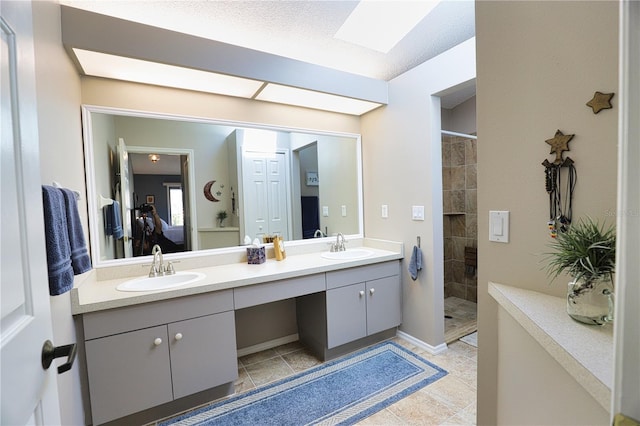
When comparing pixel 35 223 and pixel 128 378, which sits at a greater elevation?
→ pixel 35 223

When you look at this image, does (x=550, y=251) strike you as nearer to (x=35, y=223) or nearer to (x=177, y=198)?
(x=35, y=223)

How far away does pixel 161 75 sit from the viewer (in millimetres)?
1915

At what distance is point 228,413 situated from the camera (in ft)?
5.85

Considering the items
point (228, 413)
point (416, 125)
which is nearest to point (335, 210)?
point (416, 125)

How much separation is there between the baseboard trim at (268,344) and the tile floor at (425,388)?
3cm

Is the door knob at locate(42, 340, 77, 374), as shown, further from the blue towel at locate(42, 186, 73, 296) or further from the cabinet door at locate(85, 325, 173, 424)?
the cabinet door at locate(85, 325, 173, 424)

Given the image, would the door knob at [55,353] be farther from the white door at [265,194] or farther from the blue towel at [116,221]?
the white door at [265,194]

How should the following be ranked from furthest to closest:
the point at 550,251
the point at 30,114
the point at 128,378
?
the point at 128,378 → the point at 550,251 → the point at 30,114

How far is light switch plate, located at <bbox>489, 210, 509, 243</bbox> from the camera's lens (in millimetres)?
1109

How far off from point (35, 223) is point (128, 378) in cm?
134

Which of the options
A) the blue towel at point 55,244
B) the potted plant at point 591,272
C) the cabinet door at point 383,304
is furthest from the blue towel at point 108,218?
the potted plant at point 591,272

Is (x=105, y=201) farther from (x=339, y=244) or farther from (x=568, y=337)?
(x=568, y=337)

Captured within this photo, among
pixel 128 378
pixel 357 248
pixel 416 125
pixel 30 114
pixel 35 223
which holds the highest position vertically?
pixel 416 125

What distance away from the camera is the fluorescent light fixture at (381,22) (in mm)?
1777
